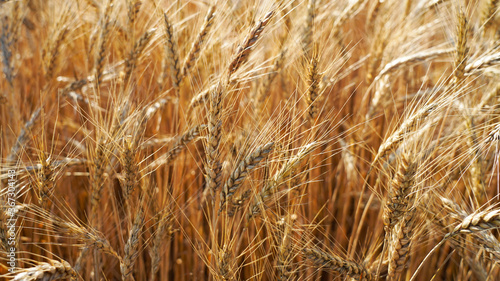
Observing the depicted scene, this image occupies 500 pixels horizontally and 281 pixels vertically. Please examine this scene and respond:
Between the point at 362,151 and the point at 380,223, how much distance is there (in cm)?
40

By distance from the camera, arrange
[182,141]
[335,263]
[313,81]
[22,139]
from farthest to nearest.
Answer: [22,139]
[182,141]
[313,81]
[335,263]

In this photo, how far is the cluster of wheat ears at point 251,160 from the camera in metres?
1.16

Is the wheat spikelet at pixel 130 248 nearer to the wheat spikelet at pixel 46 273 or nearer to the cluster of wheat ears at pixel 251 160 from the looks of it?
the cluster of wheat ears at pixel 251 160

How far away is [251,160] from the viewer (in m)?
1.14

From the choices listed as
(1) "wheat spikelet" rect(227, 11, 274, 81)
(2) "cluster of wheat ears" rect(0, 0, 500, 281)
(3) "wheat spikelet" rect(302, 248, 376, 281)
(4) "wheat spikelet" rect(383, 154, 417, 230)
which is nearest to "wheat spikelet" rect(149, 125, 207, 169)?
(2) "cluster of wheat ears" rect(0, 0, 500, 281)

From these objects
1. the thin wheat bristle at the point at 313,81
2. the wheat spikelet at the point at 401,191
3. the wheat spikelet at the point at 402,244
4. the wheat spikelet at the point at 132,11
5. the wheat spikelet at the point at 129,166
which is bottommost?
the wheat spikelet at the point at 402,244

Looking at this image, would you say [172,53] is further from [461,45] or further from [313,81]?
[461,45]

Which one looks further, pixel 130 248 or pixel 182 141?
pixel 182 141

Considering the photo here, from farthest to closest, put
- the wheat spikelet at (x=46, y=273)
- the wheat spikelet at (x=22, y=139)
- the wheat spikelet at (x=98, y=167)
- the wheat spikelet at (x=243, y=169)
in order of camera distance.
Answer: the wheat spikelet at (x=22, y=139)
the wheat spikelet at (x=98, y=167)
the wheat spikelet at (x=243, y=169)
the wheat spikelet at (x=46, y=273)

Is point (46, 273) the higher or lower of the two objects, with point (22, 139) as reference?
lower

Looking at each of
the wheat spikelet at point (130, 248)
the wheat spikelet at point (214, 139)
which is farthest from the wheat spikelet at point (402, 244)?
the wheat spikelet at point (130, 248)

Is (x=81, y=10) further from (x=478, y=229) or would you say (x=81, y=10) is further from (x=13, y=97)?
(x=478, y=229)

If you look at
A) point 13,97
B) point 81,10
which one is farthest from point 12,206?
point 81,10

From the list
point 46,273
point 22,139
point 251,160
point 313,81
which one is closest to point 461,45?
point 313,81
